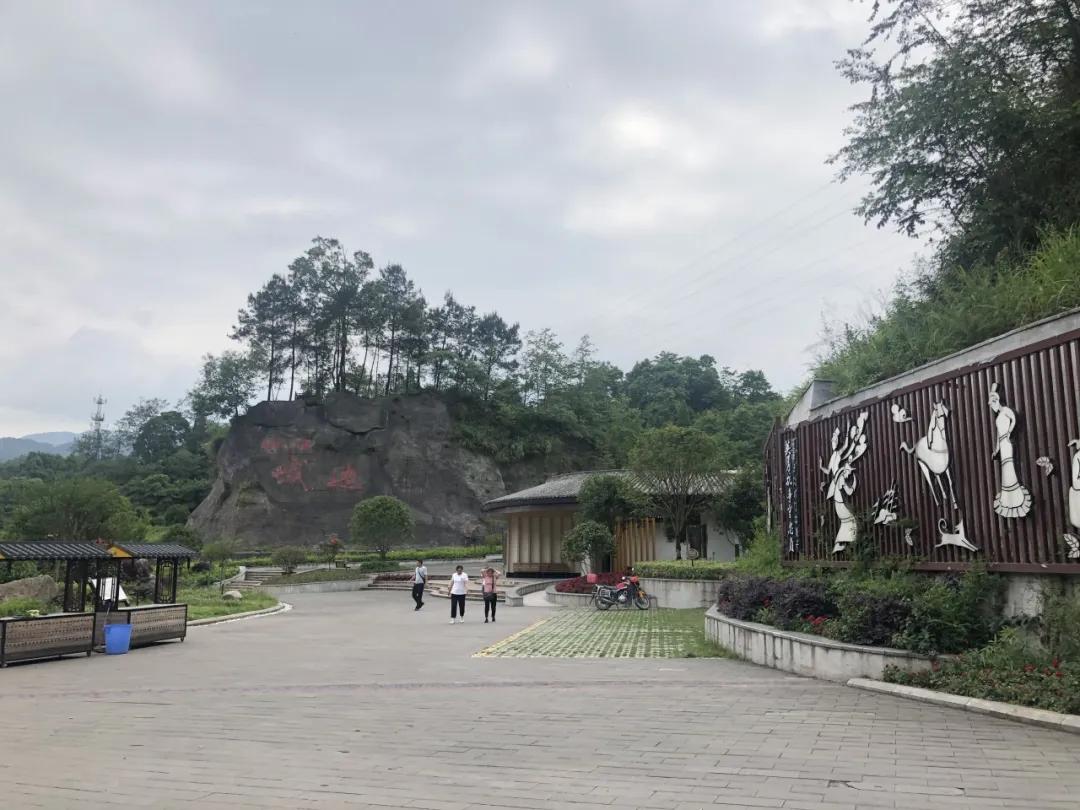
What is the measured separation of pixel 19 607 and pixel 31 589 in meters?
3.42

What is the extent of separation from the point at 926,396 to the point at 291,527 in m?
47.7

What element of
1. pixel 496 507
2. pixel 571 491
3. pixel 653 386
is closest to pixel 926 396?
pixel 571 491

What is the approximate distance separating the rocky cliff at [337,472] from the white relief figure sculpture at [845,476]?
42.8m

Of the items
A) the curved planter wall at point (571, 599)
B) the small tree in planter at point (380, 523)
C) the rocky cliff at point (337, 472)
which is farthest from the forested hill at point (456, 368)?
the curved planter wall at point (571, 599)

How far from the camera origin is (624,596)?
19.9 metres

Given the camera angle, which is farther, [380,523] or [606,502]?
[380,523]

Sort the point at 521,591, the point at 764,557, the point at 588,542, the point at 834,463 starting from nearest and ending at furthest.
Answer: the point at 834,463, the point at 764,557, the point at 588,542, the point at 521,591

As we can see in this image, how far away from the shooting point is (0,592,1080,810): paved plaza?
4.42m

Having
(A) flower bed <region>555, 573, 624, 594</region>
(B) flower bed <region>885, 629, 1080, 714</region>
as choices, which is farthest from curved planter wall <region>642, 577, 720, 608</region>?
(B) flower bed <region>885, 629, 1080, 714</region>

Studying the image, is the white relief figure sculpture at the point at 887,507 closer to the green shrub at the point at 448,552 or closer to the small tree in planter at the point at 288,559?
the small tree in planter at the point at 288,559

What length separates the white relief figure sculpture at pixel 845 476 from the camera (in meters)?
10.4

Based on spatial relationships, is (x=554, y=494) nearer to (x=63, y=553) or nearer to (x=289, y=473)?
(x=63, y=553)

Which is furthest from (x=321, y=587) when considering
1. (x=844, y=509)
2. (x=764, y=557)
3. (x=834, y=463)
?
(x=844, y=509)

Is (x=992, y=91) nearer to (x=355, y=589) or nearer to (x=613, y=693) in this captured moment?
(x=613, y=693)
